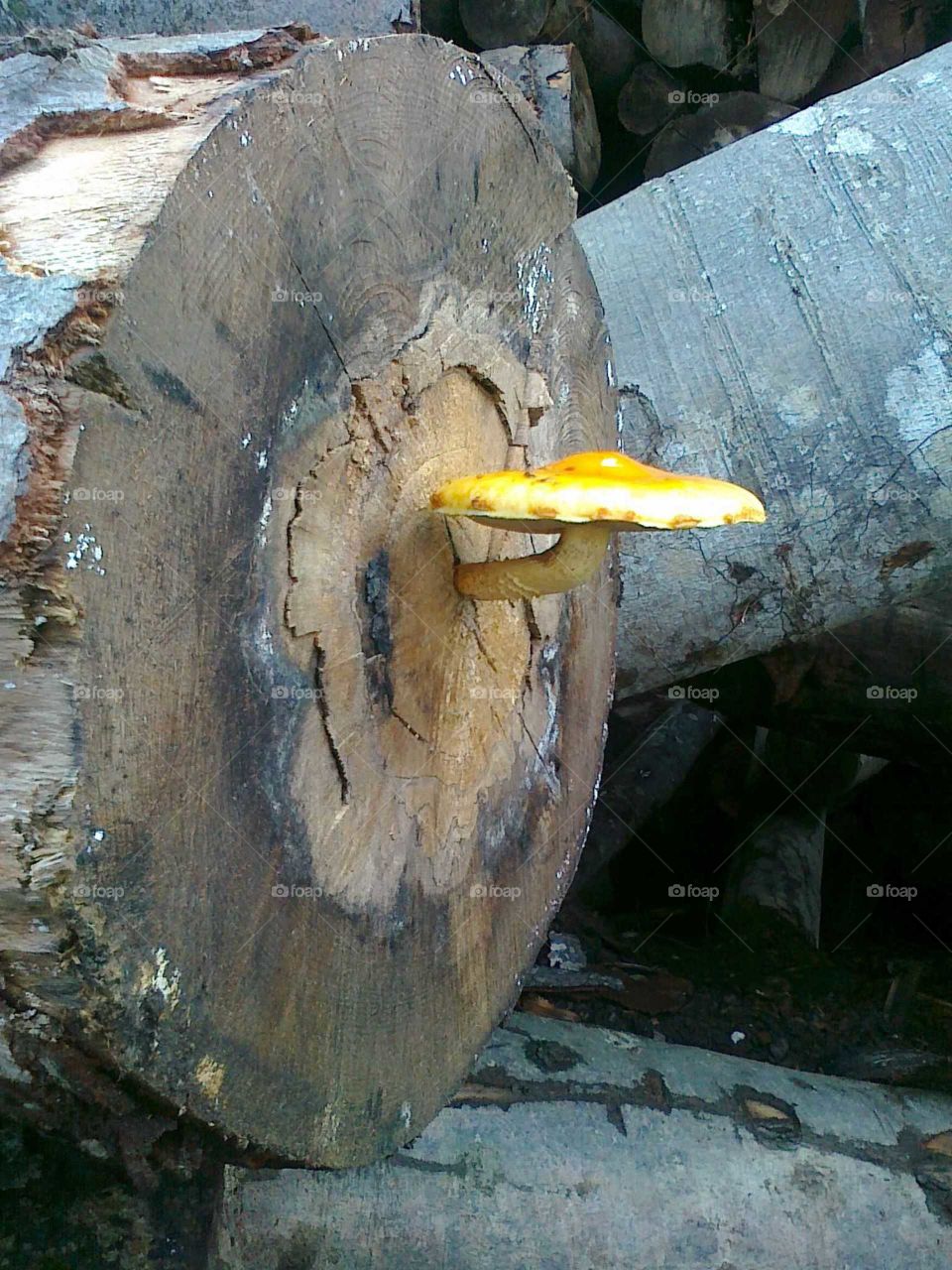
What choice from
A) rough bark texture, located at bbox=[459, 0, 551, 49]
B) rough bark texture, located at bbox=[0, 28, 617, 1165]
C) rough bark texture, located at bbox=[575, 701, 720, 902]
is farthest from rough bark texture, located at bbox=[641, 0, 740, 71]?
rough bark texture, located at bbox=[0, 28, 617, 1165]

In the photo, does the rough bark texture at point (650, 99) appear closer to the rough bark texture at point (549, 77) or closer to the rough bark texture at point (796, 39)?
the rough bark texture at point (796, 39)

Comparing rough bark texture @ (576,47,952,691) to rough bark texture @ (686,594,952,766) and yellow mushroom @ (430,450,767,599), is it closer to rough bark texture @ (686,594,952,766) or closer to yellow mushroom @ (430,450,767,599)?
rough bark texture @ (686,594,952,766)

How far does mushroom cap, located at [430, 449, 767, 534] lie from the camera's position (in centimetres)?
95

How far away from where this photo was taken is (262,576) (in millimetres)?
1046

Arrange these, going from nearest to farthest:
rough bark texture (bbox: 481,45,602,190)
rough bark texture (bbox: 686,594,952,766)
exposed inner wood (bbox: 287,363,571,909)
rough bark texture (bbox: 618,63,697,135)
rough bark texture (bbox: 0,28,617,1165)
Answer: rough bark texture (bbox: 0,28,617,1165)
exposed inner wood (bbox: 287,363,571,909)
rough bark texture (bbox: 686,594,952,766)
rough bark texture (bbox: 481,45,602,190)
rough bark texture (bbox: 618,63,697,135)

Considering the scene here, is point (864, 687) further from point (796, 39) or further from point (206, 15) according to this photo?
point (206, 15)

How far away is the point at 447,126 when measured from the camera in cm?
128

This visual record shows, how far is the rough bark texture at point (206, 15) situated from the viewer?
2.04m

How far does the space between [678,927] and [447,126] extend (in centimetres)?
255

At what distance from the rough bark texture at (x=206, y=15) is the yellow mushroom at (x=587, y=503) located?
4.30ft

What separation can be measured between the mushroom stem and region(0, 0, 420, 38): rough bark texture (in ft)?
4.11

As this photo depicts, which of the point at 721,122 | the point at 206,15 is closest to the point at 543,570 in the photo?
the point at 206,15

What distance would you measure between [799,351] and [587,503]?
1274 mm

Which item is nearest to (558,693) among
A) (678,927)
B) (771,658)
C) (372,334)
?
(372,334)
